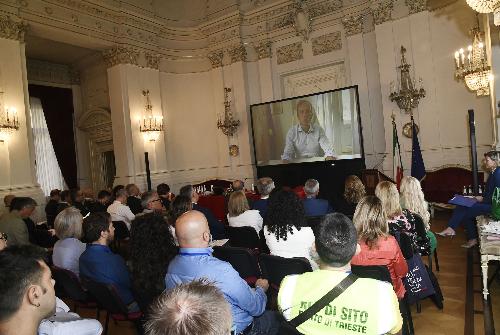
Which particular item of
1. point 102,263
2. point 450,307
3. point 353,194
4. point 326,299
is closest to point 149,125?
point 353,194

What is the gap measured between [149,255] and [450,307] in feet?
8.81

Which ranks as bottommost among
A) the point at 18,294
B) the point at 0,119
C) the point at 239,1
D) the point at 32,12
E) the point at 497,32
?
the point at 18,294

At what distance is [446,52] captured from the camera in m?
7.46

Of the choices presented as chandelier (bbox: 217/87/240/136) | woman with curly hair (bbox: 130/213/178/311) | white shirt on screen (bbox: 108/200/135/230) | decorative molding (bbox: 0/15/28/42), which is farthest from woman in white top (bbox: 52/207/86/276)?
chandelier (bbox: 217/87/240/136)

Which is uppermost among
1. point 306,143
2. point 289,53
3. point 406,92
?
point 289,53

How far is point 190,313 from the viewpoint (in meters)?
0.91

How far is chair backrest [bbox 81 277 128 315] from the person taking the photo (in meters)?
2.59

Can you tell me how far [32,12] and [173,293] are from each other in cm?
862

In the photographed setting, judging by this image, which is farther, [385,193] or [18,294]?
[385,193]

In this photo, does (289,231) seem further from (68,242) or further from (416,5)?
(416,5)

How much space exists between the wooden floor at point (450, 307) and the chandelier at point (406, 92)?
3.74 metres

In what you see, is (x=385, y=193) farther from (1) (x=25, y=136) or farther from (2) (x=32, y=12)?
(2) (x=32, y=12)

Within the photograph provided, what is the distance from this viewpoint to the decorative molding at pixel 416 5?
7551mm

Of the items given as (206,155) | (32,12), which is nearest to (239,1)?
(206,155)
